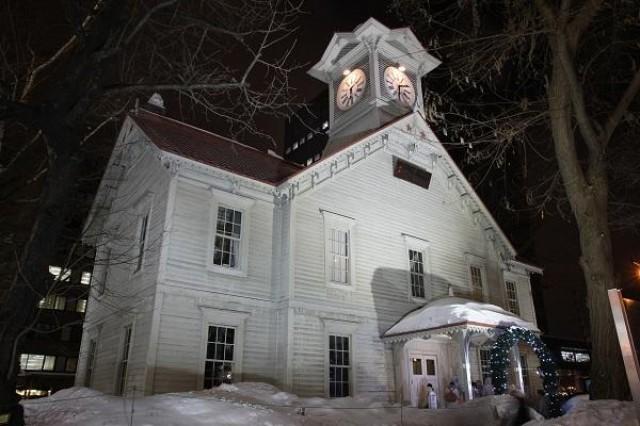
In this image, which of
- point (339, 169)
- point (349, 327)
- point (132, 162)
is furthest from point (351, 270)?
point (132, 162)

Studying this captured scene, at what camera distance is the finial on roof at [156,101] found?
820 inches

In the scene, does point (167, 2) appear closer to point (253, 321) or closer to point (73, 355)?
point (253, 321)

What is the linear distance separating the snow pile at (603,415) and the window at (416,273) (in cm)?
1098

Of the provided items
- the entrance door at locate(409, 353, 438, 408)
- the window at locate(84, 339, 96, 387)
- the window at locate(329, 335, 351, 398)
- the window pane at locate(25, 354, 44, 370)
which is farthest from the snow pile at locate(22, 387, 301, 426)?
the window pane at locate(25, 354, 44, 370)

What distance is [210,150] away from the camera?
16469mm

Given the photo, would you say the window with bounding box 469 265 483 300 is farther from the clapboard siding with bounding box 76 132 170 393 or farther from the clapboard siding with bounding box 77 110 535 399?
the clapboard siding with bounding box 76 132 170 393

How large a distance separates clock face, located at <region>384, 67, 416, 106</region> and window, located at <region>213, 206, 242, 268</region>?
409 inches

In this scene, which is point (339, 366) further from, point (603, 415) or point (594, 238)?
point (603, 415)

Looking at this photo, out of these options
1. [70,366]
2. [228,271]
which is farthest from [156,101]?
[70,366]

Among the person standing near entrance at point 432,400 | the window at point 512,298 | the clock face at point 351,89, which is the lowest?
the person standing near entrance at point 432,400

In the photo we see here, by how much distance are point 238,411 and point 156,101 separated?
16660mm

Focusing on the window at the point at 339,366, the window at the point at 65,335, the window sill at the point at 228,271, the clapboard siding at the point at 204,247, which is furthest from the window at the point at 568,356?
the window at the point at 65,335

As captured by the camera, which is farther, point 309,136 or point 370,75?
point 309,136

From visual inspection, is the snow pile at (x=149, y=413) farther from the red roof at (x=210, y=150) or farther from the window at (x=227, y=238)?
the red roof at (x=210, y=150)
